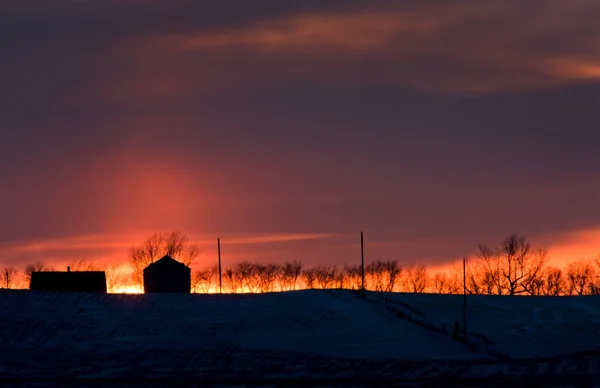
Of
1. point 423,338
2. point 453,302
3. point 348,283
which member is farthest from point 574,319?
point 348,283

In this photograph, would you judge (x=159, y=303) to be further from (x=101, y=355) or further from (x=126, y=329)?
(x=101, y=355)

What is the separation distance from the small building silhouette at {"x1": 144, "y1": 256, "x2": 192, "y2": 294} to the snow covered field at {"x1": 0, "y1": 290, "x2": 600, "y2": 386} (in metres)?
11.8

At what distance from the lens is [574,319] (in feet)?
329

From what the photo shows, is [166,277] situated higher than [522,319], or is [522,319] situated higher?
[166,277]

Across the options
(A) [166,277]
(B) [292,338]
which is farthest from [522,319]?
(A) [166,277]

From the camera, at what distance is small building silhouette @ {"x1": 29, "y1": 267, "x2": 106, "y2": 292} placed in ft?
347

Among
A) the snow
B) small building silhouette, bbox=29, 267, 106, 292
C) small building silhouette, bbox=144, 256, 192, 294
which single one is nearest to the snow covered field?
the snow

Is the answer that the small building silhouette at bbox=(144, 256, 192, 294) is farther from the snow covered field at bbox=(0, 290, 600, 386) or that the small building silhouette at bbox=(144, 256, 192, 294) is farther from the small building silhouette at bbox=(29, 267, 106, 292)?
the snow covered field at bbox=(0, 290, 600, 386)

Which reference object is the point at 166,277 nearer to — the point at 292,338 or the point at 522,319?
the point at 292,338

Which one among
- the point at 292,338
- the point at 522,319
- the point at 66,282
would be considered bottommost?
the point at 292,338

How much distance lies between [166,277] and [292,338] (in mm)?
28679

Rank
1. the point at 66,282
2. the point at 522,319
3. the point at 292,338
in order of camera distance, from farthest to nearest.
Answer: the point at 66,282 → the point at 522,319 → the point at 292,338

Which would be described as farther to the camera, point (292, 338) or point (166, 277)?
point (166, 277)

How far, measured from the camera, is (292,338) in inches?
3359
